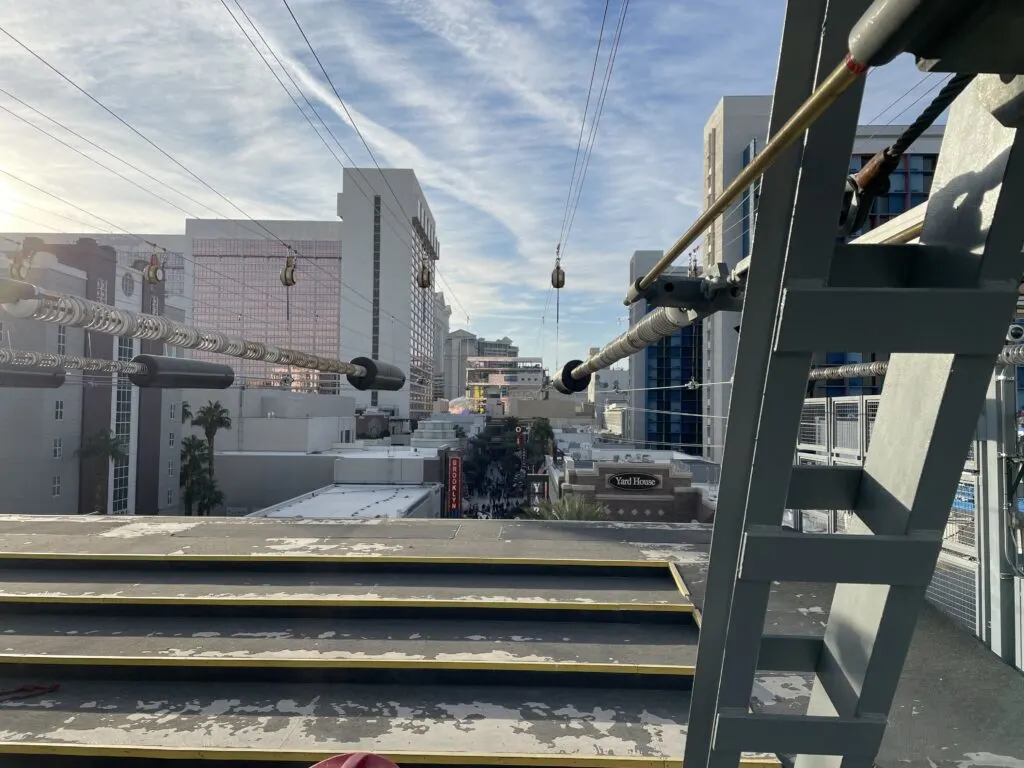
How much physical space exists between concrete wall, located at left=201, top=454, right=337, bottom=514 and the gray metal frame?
140 feet

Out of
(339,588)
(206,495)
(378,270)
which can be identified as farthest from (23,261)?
(378,270)

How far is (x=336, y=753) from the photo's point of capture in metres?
3.45

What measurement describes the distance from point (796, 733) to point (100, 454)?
38616mm

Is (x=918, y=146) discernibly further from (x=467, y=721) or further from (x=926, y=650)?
(x=467, y=721)

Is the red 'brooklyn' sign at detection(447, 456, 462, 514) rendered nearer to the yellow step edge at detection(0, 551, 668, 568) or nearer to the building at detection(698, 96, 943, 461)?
the building at detection(698, 96, 943, 461)

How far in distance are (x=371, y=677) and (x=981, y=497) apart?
5822 mm

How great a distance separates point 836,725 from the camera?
6.53 feet

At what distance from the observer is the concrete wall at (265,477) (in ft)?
137

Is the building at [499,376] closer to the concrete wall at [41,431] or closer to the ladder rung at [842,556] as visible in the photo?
the concrete wall at [41,431]

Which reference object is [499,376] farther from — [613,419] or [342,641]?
[342,641]

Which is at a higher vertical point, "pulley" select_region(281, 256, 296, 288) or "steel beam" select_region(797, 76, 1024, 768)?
"pulley" select_region(281, 256, 296, 288)

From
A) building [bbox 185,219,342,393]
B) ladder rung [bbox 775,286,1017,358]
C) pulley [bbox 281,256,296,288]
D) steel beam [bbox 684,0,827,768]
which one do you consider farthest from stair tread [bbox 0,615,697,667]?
building [bbox 185,219,342,393]

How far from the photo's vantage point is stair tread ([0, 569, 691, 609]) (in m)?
5.25

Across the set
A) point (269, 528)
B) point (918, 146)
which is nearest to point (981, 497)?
point (269, 528)
